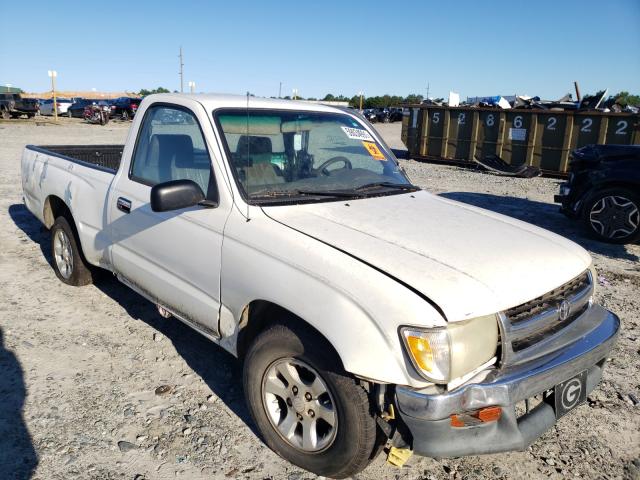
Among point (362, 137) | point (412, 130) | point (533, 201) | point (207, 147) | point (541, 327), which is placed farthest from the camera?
point (412, 130)

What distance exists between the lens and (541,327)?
2.40 metres

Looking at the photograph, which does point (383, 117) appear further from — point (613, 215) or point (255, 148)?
point (255, 148)

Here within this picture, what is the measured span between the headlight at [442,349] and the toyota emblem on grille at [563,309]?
2.05 feet

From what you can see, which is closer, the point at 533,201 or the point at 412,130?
the point at 533,201

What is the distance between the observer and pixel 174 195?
2.77 metres

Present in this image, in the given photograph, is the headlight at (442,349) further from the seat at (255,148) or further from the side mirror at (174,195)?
the seat at (255,148)

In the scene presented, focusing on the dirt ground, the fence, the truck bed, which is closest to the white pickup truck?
the dirt ground

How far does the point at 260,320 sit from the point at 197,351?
141 centimetres

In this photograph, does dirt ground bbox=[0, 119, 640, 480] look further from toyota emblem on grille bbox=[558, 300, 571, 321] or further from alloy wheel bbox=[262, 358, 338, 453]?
toyota emblem on grille bbox=[558, 300, 571, 321]

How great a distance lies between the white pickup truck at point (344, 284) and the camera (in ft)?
7.00

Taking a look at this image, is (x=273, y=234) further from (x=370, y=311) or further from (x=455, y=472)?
(x=455, y=472)

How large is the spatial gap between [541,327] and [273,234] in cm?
135

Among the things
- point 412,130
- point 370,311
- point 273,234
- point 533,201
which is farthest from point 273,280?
point 412,130

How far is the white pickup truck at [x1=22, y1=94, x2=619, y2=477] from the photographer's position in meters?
2.13
